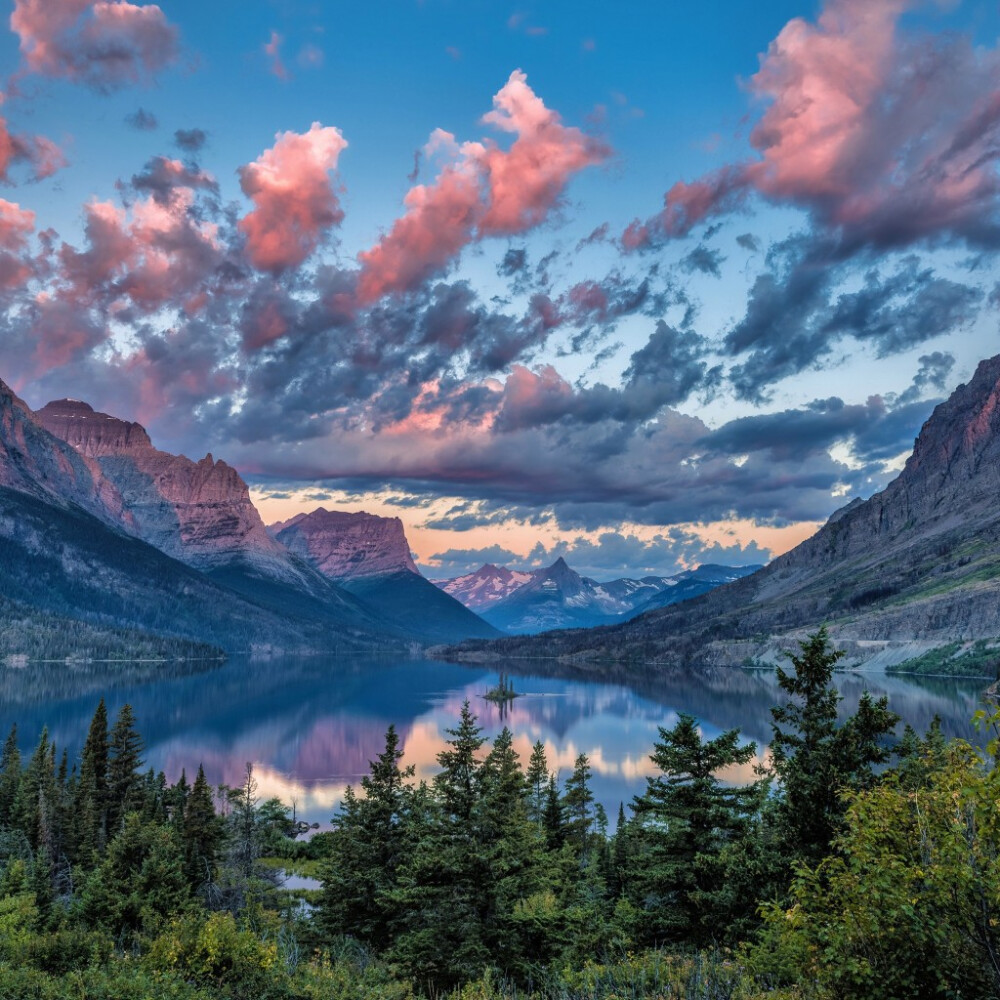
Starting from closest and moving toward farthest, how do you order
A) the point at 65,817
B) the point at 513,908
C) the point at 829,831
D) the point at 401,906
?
the point at 829,831 < the point at 513,908 < the point at 401,906 < the point at 65,817

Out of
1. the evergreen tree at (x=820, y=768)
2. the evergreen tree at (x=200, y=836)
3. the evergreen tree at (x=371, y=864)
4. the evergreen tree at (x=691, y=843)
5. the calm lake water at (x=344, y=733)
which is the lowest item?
the calm lake water at (x=344, y=733)

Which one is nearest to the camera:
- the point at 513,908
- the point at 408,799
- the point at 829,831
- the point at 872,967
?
the point at 872,967

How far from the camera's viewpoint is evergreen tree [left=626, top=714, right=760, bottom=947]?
84.5 feet

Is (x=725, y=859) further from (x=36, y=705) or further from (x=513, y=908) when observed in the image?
(x=36, y=705)

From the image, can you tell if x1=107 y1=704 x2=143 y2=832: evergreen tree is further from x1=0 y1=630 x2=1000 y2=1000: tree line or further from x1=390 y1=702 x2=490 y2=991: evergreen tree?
x1=390 y1=702 x2=490 y2=991: evergreen tree

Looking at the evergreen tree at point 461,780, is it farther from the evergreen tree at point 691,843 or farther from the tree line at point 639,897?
the evergreen tree at point 691,843

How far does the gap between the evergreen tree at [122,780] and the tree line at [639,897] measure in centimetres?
1498

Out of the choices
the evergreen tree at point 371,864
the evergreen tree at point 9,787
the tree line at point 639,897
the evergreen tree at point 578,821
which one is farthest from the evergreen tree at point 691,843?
the evergreen tree at point 9,787

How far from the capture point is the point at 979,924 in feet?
36.0

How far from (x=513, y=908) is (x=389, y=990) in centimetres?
705

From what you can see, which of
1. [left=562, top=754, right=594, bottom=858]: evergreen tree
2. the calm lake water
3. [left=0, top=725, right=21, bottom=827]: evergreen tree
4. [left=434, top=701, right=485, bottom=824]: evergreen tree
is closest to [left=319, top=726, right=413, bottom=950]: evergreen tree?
[left=434, top=701, right=485, bottom=824]: evergreen tree

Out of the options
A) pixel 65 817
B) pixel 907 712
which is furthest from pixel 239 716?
pixel 907 712

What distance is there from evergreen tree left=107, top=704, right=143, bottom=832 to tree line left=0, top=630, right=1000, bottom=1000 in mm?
14985

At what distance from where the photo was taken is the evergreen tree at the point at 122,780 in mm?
65938
